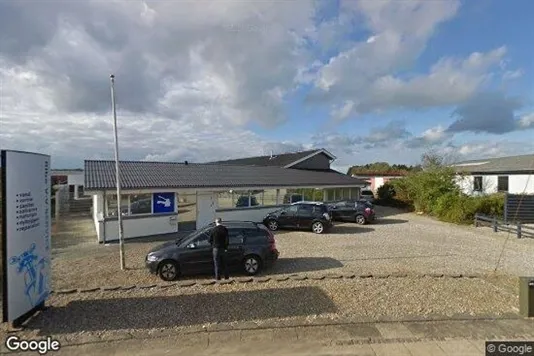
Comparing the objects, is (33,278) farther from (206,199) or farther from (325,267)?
(206,199)

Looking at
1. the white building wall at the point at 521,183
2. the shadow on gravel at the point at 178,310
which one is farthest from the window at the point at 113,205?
the white building wall at the point at 521,183

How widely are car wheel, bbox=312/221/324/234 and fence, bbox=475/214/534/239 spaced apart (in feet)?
29.6

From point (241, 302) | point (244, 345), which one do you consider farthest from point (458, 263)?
point (244, 345)

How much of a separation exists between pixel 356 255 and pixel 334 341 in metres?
7.05

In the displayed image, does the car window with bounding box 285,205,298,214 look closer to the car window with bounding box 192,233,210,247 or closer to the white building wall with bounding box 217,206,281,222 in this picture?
the white building wall with bounding box 217,206,281,222

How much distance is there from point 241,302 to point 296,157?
25.2m

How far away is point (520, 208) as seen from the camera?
2120 cm

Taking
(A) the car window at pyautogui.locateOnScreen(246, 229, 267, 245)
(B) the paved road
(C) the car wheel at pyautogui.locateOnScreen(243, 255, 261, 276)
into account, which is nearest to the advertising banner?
(B) the paved road

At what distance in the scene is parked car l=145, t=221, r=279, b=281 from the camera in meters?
9.70

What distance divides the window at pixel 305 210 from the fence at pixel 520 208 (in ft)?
39.6

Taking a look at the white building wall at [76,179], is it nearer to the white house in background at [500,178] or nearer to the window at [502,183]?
the white house in background at [500,178]

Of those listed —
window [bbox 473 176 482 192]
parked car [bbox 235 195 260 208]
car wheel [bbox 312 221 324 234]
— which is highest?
window [bbox 473 176 482 192]

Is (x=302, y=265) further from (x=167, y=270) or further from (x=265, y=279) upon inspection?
(x=167, y=270)

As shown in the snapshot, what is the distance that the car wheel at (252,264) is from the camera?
1020 cm
